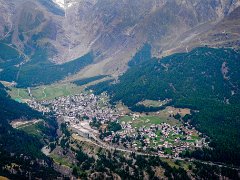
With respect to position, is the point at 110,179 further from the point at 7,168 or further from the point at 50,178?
the point at 7,168

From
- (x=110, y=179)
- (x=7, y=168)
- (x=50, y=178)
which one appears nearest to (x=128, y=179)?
(x=110, y=179)

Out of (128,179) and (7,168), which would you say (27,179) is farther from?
(128,179)

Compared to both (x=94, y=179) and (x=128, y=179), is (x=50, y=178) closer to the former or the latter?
(x=94, y=179)

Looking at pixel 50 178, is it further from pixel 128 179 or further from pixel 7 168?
pixel 128 179

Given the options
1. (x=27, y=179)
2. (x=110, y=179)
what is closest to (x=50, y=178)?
(x=27, y=179)

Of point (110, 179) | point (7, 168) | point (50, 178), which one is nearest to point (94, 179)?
point (110, 179)

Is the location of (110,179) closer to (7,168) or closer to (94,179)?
(94,179)

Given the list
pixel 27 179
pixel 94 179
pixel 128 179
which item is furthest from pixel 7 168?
pixel 128 179
